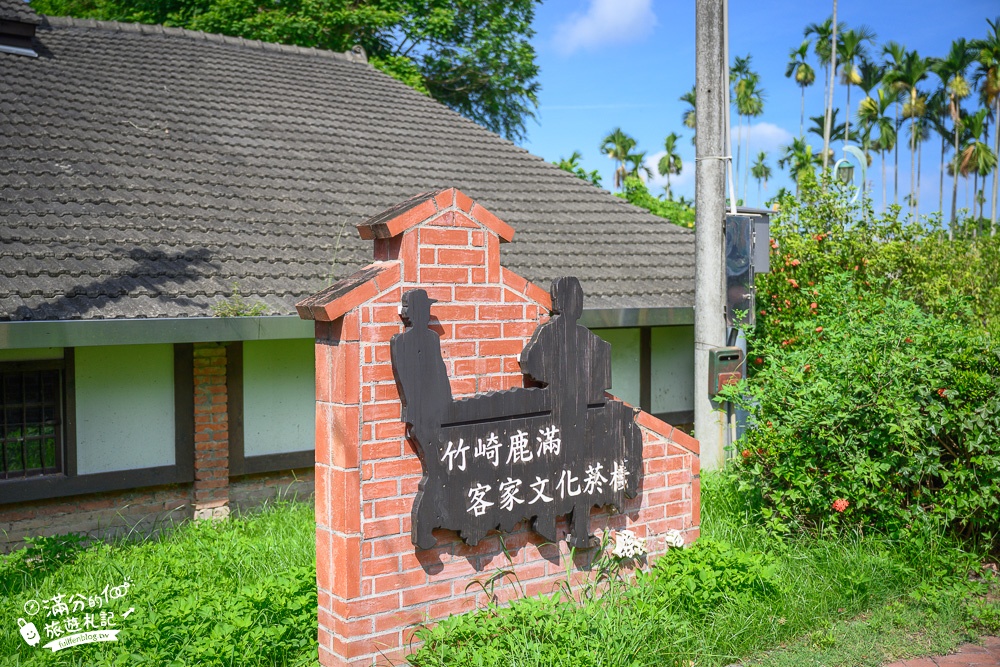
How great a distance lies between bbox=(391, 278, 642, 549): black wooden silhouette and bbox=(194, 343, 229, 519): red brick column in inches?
157

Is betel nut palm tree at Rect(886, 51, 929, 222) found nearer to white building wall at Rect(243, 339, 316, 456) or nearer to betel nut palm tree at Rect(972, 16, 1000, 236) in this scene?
betel nut palm tree at Rect(972, 16, 1000, 236)

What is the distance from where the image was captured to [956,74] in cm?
4694

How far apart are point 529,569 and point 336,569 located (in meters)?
1.16

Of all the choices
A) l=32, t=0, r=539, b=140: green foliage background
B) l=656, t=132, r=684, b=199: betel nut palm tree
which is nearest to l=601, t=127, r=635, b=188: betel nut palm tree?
l=656, t=132, r=684, b=199: betel nut palm tree

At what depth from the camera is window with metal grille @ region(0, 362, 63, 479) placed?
6773 mm

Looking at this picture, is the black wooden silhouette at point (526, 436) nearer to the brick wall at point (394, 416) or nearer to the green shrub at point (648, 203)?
the brick wall at point (394, 416)

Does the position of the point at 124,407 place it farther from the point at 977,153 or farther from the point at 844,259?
the point at 977,153

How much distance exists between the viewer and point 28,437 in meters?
6.83

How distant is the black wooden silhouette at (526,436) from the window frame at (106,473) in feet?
13.5

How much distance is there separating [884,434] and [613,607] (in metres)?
2.45

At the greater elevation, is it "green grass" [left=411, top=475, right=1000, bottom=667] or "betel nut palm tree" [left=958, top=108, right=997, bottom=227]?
"betel nut palm tree" [left=958, top=108, right=997, bottom=227]

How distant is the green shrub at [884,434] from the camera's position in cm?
571

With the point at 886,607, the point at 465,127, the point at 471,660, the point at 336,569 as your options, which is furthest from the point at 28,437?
the point at 465,127

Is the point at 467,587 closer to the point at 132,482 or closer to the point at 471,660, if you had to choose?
the point at 471,660
